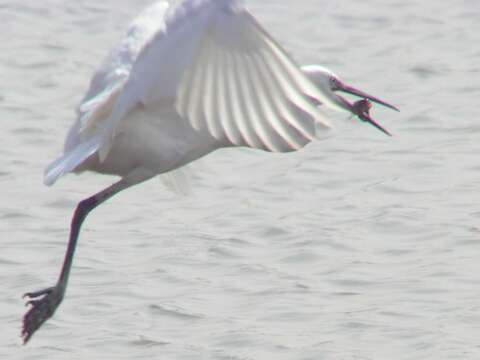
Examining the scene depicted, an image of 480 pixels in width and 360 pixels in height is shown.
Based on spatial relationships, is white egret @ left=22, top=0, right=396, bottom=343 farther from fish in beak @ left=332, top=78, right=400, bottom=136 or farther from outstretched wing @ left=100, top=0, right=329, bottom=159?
fish in beak @ left=332, top=78, right=400, bottom=136

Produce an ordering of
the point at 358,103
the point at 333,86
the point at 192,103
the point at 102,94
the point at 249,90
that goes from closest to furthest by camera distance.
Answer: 1. the point at 249,90
2. the point at 192,103
3. the point at 102,94
4. the point at 333,86
5. the point at 358,103

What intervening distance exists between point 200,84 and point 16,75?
20.6ft

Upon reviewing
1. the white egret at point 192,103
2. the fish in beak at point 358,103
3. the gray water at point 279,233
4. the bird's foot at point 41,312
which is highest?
the white egret at point 192,103

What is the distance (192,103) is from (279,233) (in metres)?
2.92

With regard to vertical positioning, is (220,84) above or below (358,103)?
above

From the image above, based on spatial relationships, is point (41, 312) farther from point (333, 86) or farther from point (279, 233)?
point (279, 233)

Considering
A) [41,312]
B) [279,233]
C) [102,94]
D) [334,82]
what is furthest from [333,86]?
[279,233]

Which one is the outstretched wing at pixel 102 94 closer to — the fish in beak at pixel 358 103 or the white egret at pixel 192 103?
the white egret at pixel 192 103

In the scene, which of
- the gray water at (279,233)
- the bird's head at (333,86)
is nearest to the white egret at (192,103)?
the bird's head at (333,86)

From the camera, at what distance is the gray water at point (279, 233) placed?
8.22 m

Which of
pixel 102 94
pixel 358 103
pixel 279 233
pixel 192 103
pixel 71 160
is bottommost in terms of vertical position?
pixel 279 233

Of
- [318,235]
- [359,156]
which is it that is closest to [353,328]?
[318,235]

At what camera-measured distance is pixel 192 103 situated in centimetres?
679

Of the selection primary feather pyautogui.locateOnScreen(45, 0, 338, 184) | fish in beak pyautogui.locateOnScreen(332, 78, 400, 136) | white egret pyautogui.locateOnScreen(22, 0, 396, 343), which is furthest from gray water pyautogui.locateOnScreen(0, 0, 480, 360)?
primary feather pyautogui.locateOnScreen(45, 0, 338, 184)
